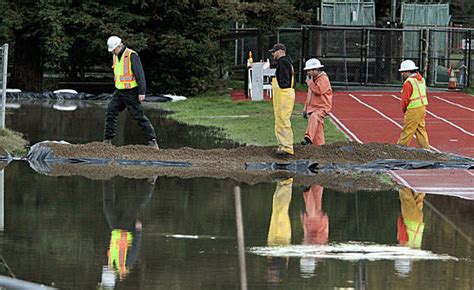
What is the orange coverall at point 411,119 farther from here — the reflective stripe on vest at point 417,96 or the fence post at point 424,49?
the fence post at point 424,49

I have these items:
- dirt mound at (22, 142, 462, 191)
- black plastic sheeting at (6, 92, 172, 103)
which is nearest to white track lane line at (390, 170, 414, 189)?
dirt mound at (22, 142, 462, 191)

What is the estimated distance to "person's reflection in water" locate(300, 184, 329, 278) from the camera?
34.2ft

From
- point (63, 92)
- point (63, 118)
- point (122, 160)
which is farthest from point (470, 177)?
point (63, 92)

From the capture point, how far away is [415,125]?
18.9m

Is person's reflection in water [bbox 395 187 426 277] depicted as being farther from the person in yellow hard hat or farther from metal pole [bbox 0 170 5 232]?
metal pole [bbox 0 170 5 232]

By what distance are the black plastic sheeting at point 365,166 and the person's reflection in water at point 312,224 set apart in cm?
154

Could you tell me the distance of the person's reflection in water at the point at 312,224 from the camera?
34.2 ft

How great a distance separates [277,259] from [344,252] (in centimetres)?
77

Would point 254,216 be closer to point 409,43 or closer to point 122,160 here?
point 122,160

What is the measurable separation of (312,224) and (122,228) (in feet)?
6.81

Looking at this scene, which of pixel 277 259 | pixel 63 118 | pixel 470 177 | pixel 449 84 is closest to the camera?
pixel 277 259

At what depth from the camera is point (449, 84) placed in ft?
123

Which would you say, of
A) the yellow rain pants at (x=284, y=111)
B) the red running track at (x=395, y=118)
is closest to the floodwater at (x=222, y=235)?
the yellow rain pants at (x=284, y=111)

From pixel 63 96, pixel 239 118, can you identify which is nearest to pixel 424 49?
pixel 63 96
